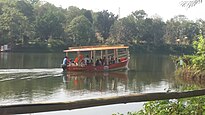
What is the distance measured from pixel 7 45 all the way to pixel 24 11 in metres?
9.41

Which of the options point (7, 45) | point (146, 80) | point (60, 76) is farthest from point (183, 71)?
point (7, 45)

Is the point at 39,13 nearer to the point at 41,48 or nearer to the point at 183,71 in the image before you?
the point at 41,48

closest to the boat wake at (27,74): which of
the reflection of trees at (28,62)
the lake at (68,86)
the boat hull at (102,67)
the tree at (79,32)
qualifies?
the lake at (68,86)

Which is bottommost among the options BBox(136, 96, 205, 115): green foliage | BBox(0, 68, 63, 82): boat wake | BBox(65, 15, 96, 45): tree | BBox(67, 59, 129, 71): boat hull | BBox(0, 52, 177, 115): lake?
BBox(0, 52, 177, 115): lake

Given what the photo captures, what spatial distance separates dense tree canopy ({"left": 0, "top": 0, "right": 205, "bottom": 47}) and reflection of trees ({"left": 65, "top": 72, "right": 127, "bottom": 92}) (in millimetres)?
25275

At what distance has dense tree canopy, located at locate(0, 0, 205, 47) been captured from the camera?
49.9 m

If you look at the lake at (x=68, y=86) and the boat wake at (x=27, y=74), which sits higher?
the boat wake at (x=27, y=74)

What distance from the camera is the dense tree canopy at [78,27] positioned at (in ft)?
164

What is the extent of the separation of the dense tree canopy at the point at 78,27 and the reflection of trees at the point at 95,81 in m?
25.3

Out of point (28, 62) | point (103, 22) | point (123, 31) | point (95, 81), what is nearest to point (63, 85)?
point (95, 81)

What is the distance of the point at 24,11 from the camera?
5662cm

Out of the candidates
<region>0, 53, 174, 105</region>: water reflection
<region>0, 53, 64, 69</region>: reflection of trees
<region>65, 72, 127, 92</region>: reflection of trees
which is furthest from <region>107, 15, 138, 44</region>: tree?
<region>0, 53, 174, 105</region>: water reflection

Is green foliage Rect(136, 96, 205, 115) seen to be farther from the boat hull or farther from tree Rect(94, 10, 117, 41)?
tree Rect(94, 10, 117, 41)

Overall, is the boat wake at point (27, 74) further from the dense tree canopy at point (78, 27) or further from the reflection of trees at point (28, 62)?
the dense tree canopy at point (78, 27)
